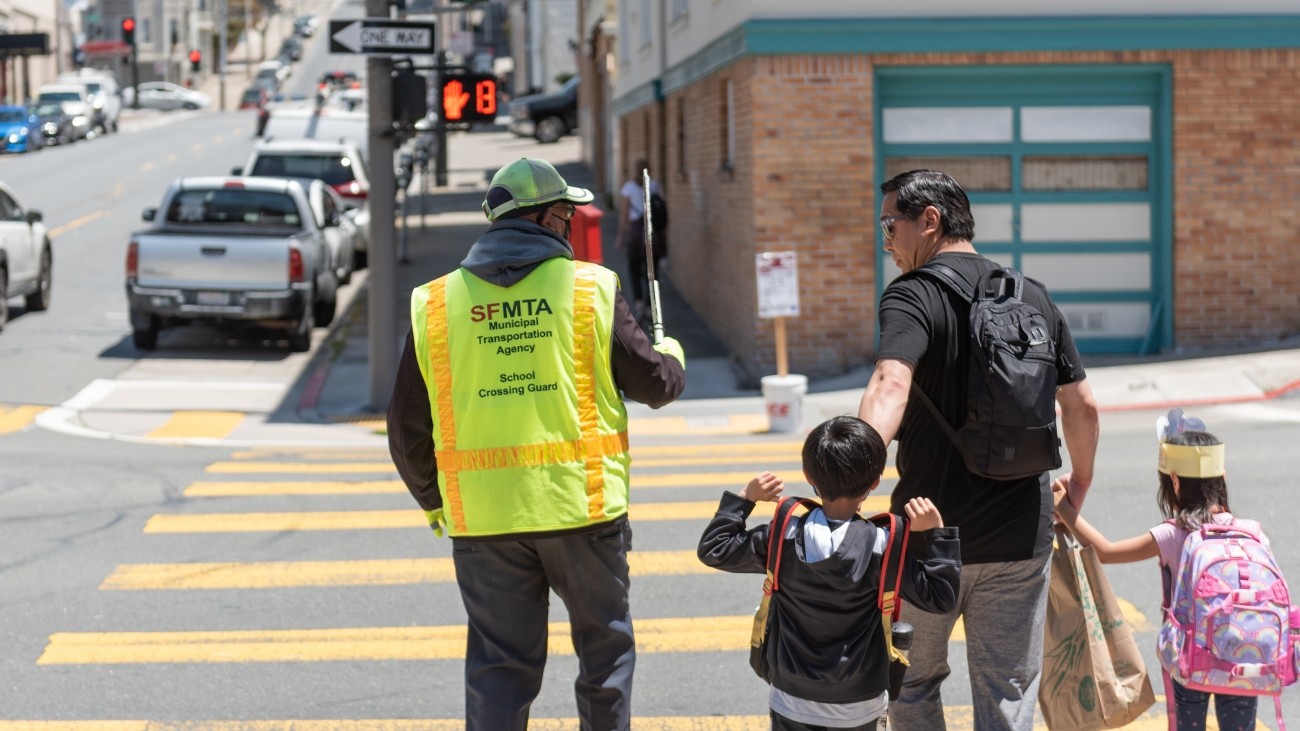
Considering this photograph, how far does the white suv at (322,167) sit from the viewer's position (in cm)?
2506

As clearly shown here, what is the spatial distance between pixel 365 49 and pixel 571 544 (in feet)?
34.6

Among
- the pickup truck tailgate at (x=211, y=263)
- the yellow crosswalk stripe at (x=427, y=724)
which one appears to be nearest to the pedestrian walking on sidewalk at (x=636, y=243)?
the pickup truck tailgate at (x=211, y=263)

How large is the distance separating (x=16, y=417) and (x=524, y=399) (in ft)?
36.6

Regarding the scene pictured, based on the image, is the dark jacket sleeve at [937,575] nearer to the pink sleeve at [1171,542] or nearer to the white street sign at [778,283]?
the pink sleeve at [1171,542]

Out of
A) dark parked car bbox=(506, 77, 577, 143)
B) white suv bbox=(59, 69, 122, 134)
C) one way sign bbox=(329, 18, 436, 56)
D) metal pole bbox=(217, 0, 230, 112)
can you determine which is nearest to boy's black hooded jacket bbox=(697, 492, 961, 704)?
one way sign bbox=(329, 18, 436, 56)

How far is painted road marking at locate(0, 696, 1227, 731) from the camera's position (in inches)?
233

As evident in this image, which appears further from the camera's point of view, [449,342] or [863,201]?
[863,201]

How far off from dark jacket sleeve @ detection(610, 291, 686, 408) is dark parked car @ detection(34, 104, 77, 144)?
47.7 m

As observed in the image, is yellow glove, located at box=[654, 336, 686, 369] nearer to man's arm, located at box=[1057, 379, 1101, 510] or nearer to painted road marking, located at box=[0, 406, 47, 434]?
man's arm, located at box=[1057, 379, 1101, 510]

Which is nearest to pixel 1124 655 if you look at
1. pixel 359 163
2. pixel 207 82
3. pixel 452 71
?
pixel 452 71

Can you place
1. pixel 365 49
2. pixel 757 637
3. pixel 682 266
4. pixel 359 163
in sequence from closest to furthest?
1. pixel 757 637
2. pixel 365 49
3. pixel 682 266
4. pixel 359 163

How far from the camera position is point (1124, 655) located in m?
4.62

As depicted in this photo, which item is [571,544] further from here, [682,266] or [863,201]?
[682,266]

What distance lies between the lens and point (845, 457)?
389 cm
